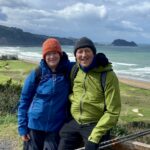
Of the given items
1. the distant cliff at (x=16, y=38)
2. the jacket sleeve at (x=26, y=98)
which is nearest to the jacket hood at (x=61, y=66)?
the jacket sleeve at (x=26, y=98)

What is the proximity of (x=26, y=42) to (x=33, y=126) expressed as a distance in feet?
582

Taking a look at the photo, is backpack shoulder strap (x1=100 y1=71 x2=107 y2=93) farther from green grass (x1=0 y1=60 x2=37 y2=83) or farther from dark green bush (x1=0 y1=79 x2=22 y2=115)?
green grass (x1=0 y1=60 x2=37 y2=83)

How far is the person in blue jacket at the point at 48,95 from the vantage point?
421cm

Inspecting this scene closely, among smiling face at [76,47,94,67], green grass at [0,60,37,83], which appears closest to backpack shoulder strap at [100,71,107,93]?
smiling face at [76,47,94,67]

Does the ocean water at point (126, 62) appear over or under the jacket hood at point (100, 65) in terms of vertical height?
under

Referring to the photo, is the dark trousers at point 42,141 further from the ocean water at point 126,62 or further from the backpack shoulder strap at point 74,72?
the ocean water at point 126,62

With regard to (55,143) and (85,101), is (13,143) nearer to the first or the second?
(55,143)

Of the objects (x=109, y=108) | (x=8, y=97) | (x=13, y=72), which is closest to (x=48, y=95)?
(x=109, y=108)

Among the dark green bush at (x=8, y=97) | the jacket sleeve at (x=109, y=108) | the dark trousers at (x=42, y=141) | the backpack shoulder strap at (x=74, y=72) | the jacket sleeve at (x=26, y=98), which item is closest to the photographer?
the jacket sleeve at (x=109, y=108)

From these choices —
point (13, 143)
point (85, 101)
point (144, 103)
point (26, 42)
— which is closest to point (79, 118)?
point (85, 101)

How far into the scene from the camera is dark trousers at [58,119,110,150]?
4043 millimetres

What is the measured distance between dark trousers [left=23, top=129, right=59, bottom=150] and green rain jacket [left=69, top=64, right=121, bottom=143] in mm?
428

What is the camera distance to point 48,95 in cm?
422

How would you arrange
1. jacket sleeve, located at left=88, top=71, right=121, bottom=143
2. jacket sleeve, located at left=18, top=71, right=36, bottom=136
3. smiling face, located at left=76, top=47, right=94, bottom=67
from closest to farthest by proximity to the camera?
jacket sleeve, located at left=88, top=71, right=121, bottom=143 < smiling face, located at left=76, top=47, right=94, bottom=67 < jacket sleeve, located at left=18, top=71, right=36, bottom=136
